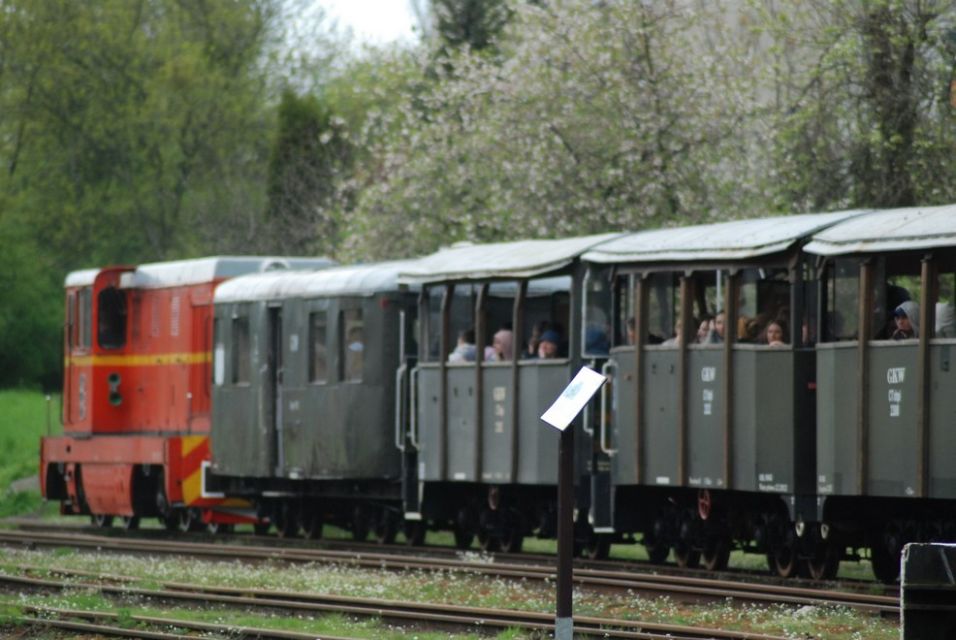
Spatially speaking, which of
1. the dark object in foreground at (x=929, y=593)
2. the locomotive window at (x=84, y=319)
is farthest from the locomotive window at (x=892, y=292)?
the locomotive window at (x=84, y=319)

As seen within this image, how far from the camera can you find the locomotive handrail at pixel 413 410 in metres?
23.3

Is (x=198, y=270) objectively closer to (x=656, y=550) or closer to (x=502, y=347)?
(x=502, y=347)

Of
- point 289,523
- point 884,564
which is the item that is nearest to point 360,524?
point 289,523

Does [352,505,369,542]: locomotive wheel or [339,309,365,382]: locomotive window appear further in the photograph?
[352,505,369,542]: locomotive wheel

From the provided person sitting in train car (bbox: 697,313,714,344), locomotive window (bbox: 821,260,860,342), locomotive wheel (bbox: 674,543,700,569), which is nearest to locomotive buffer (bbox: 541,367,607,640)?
locomotive window (bbox: 821,260,860,342)

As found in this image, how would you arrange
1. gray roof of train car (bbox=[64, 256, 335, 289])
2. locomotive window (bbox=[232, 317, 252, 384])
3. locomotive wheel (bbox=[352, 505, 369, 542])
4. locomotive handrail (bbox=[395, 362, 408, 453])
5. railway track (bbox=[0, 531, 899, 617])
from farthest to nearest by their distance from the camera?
gray roof of train car (bbox=[64, 256, 335, 289]), locomotive window (bbox=[232, 317, 252, 384]), locomotive wheel (bbox=[352, 505, 369, 542]), locomotive handrail (bbox=[395, 362, 408, 453]), railway track (bbox=[0, 531, 899, 617])

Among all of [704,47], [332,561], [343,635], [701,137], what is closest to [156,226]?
[704,47]

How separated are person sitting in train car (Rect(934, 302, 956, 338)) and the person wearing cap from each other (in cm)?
566

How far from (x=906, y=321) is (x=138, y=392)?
50.6 ft

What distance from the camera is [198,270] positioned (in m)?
28.6

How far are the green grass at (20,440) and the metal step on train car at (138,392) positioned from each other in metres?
4.28

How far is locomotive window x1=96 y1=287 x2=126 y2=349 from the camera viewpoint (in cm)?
2936

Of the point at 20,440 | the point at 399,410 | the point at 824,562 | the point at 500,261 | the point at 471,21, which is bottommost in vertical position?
the point at 824,562

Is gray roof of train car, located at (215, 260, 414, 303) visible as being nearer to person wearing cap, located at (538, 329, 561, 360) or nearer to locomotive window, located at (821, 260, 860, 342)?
person wearing cap, located at (538, 329, 561, 360)
